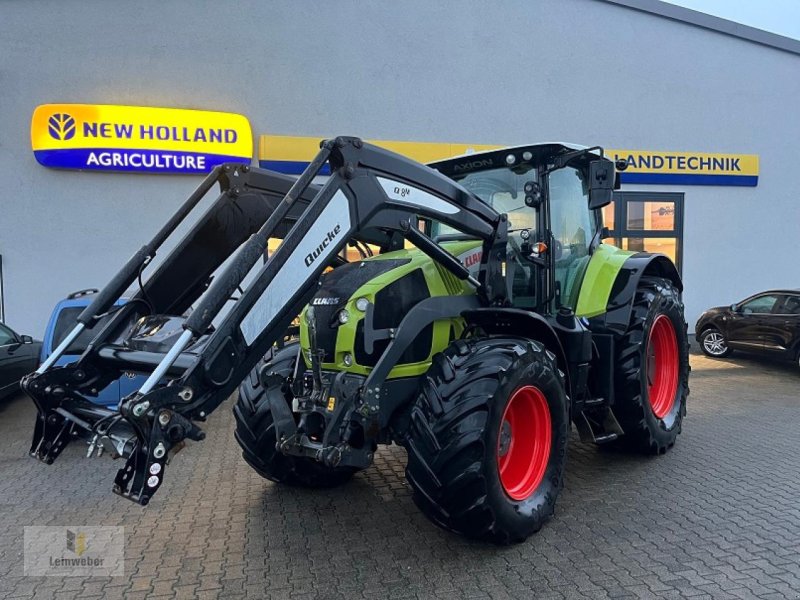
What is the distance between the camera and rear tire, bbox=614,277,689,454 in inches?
189

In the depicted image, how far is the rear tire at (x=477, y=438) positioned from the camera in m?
3.24

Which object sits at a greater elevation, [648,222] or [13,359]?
[648,222]

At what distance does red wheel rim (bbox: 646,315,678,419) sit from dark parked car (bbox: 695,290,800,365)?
16.8 feet

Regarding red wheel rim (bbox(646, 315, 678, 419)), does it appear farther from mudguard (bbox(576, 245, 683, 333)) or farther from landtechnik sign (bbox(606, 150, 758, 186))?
landtechnik sign (bbox(606, 150, 758, 186))

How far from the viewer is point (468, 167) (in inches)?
191

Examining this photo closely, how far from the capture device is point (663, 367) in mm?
5762

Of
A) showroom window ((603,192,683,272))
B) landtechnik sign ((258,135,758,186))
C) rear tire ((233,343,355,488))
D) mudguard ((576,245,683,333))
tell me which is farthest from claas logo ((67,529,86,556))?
showroom window ((603,192,683,272))

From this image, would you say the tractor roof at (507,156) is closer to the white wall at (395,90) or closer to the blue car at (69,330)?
the blue car at (69,330)

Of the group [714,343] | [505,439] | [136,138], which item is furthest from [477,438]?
[714,343]

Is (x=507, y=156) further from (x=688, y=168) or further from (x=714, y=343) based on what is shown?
(x=688, y=168)

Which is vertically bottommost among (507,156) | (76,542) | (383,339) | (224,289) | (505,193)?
(76,542)

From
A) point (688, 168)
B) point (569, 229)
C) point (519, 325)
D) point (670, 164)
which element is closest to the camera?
point (519, 325)

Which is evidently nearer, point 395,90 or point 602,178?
point 602,178

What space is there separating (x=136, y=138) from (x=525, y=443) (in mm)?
8194
